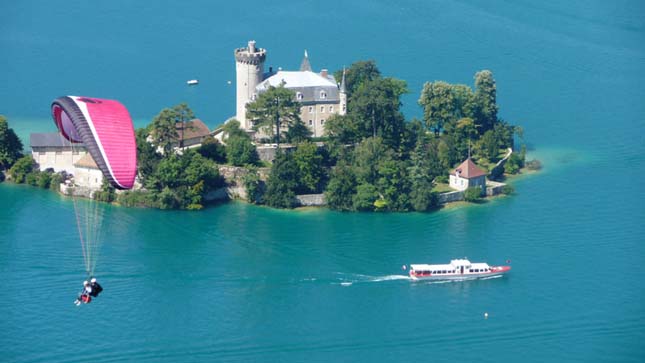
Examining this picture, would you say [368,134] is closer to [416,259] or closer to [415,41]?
[416,259]

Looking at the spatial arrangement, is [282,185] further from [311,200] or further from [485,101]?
[485,101]

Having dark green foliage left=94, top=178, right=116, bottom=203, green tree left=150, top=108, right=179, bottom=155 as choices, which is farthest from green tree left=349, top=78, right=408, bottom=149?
dark green foliage left=94, top=178, right=116, bottom=203

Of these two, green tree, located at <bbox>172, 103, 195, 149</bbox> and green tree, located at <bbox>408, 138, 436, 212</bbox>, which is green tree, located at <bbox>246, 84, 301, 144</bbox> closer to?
green tree, located at <bbox>172, 103, 195, 149</bbox>

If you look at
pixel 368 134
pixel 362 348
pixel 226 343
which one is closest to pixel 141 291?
pixel 226 343

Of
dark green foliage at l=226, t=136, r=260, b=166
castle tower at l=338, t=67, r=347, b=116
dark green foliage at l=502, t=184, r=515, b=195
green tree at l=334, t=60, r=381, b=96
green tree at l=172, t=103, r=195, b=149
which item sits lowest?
dark green foliage at l=502, t=184, r=515, b=195

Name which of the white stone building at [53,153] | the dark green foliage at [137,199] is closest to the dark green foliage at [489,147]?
the dark green foliage at [137,199]

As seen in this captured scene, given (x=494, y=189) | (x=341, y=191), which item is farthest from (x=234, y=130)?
(x=494, y=189)

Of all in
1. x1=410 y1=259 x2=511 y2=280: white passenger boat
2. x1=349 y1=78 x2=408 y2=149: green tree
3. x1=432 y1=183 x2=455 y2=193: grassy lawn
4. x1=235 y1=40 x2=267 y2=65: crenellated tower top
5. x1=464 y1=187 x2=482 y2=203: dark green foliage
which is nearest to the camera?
x1=410 y1=259 x2=511 y2=280: white passenger boat
